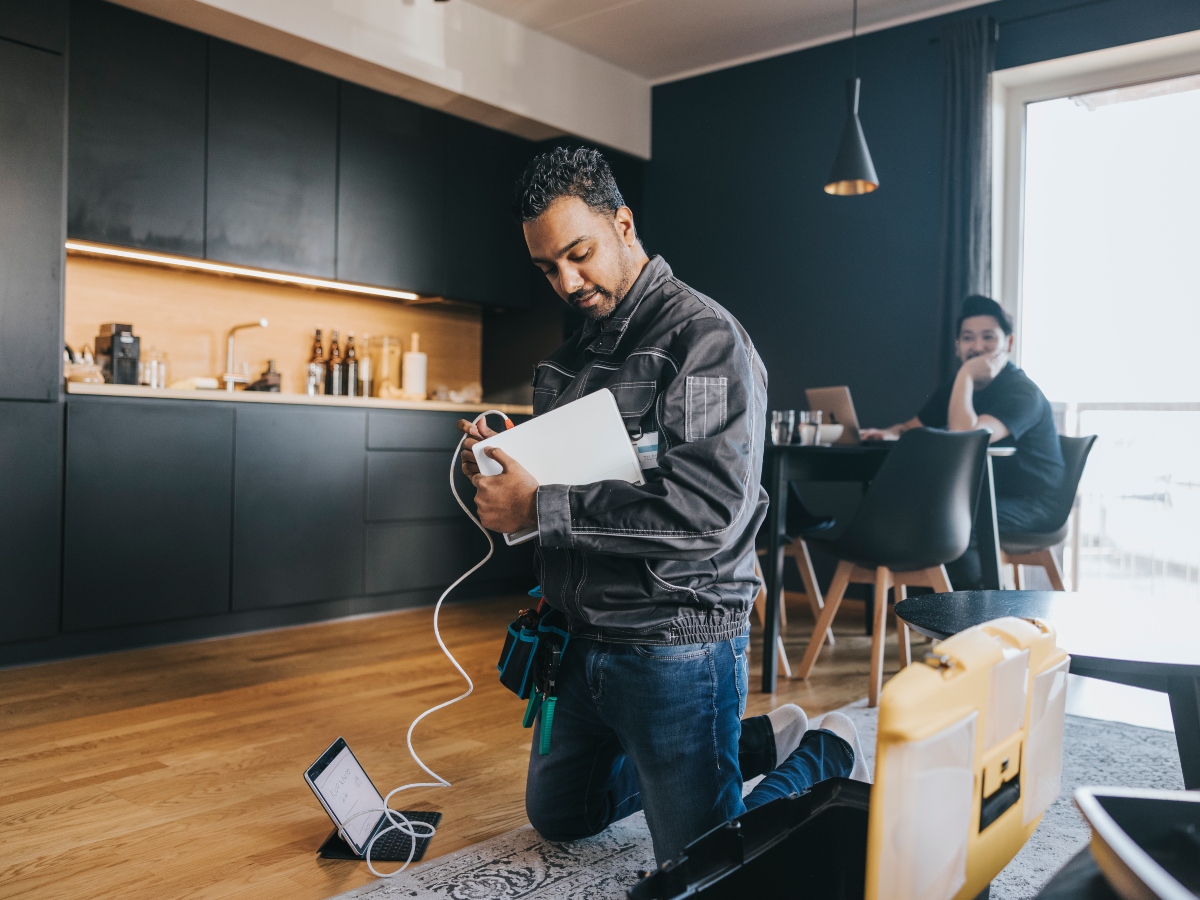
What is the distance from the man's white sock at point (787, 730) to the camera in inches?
66.7


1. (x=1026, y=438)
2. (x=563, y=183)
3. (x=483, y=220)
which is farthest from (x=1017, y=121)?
(x=563, y=183)

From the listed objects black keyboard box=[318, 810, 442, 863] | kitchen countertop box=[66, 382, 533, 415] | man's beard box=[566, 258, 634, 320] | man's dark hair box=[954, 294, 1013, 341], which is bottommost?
black keyboard box=[318, 810, 442, 863]

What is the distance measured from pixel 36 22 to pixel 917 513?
3.05 meters

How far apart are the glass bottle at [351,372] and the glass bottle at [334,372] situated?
1cm

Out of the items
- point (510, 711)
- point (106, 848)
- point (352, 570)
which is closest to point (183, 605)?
point (352, 570)

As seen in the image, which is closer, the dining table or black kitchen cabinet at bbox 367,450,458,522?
the dining table

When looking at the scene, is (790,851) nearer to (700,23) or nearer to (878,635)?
(878,635)

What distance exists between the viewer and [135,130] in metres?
3.28

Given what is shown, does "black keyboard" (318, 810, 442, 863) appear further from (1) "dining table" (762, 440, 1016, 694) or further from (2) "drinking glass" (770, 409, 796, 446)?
(2) "drinking glass" (770, 409, 796, 446)

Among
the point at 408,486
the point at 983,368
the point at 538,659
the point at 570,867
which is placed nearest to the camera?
the point at 538,659

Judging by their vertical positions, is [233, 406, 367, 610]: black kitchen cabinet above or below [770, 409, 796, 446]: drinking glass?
below

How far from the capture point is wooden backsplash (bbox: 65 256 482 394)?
360 centimetres

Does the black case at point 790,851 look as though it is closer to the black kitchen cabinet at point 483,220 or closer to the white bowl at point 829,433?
the white bowl at point 829,433

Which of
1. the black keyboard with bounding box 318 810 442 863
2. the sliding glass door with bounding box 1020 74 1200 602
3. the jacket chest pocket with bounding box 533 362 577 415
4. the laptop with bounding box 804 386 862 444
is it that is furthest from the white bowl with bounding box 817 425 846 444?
the black keyboard with bounding box 318 810 442 863
